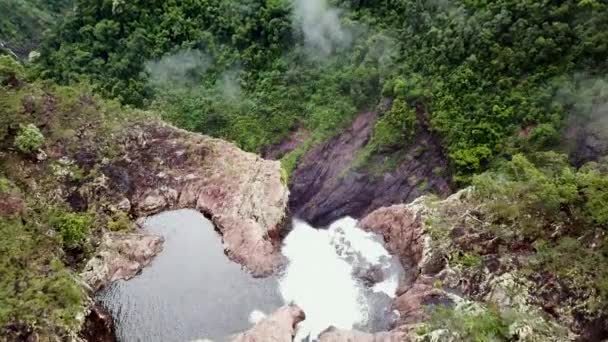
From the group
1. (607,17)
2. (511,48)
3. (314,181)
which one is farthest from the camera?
(314,181)

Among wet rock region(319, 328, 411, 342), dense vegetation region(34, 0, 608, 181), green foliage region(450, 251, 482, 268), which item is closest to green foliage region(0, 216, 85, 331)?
wet rock region(319, 328, 411, 342)

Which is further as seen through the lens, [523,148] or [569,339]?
[523,148]

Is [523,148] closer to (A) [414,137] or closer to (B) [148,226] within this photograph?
(A) [414,137]

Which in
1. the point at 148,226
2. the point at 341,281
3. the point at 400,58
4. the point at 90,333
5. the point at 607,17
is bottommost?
the point at 148,226

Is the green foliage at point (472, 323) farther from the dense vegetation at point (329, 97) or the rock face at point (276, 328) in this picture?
the rock face at point (276, 328)

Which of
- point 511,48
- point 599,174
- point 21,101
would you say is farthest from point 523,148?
point 21,101

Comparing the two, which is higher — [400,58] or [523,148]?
[523,148]
